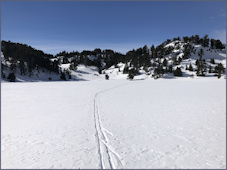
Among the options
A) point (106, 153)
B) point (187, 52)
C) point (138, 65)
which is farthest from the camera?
point (187, 52)

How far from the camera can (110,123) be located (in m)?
9.34

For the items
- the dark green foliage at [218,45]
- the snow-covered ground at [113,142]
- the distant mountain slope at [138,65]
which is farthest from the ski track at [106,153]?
the dark green foliage at [218,45]

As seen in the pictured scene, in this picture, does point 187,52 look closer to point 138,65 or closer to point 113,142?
point 138,65

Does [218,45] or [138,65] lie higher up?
[218,45]

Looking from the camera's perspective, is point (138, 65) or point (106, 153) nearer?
point (106, 153)

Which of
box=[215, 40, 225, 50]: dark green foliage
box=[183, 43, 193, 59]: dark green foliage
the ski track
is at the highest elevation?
box=[215, 40, 225, 50]: dark green foliage

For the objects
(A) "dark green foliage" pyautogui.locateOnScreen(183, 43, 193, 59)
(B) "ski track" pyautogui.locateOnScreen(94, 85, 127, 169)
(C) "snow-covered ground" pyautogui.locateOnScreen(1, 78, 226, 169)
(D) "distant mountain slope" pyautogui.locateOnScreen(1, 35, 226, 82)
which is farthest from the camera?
(A) "dark green foliage" pyautogui.locateOnScreen(183, 43, 193, 59)

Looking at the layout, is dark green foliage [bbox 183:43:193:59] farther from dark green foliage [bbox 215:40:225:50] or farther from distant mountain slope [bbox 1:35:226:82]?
dark green foliage [bbox 215:40:225:50]

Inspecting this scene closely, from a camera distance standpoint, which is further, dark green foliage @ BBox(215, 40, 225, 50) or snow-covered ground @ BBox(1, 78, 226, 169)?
dark green foliage @ BBox(215, 40, 225, 50)

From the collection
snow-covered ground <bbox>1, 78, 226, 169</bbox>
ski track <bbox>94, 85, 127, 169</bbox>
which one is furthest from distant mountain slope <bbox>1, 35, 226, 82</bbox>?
ski track <bbox>94, 85, 127, 169</bbox>

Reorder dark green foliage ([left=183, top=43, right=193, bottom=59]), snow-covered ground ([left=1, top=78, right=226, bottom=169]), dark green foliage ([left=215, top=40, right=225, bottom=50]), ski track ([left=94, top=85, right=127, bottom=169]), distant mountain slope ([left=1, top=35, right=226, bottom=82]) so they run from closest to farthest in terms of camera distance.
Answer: ski track ([left=94, top=85, right=127, bottom=169]) → snow-covered ground ([left=1, top=78, right=226, bottom=169]) → distant mountain slope ([left=1, top=35, right=226, bottom=82]) → dark green foliage ([left=183, top=43, right=193, bottom=59]) → dark green foliage ([left=215, top=40, right=225, bottom=50])

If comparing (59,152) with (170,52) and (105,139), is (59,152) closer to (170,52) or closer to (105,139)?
(105,139)

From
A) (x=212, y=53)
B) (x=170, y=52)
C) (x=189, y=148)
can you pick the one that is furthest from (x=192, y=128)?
(x=212, y=53)

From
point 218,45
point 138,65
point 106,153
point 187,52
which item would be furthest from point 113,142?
point 218,45
